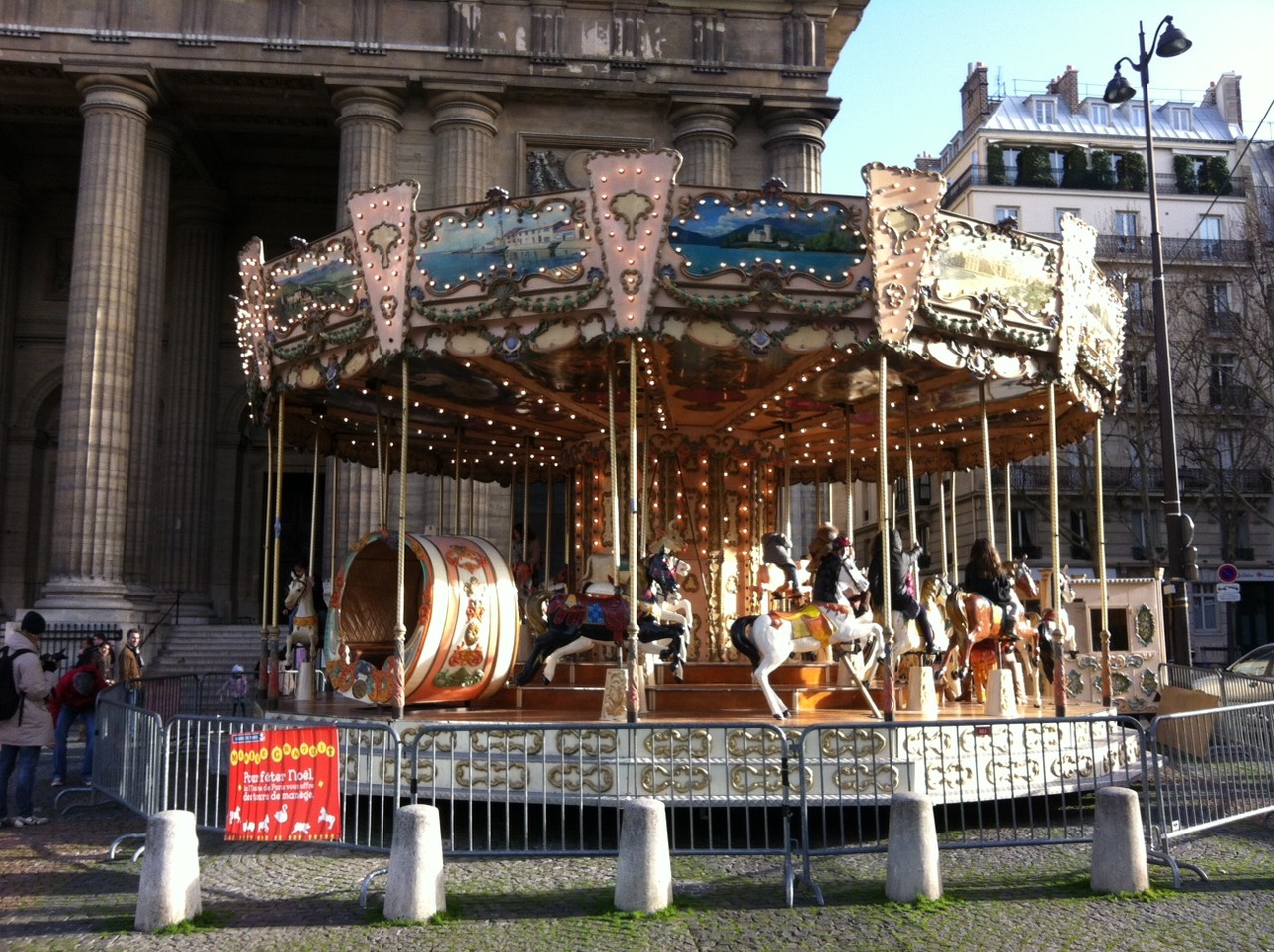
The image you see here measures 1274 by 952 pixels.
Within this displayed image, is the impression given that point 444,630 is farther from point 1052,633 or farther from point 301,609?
point 1052,633

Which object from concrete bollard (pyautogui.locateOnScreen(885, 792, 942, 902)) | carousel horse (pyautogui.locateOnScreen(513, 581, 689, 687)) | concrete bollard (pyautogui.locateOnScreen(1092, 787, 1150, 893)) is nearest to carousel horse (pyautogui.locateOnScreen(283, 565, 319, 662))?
carousel horse (pyautogui.locateOnScreen(513, 581, 689, 687))

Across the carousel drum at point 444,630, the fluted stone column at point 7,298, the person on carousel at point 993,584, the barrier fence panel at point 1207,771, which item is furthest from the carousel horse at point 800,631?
the fluted stone column at point 7,298

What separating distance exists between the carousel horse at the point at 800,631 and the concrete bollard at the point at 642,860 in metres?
3.38

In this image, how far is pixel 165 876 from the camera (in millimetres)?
6770

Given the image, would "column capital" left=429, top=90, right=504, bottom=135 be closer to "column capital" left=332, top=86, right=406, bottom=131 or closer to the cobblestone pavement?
"column capital" left=332, top=86, right=406, bottom=131

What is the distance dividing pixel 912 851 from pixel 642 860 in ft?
5.71

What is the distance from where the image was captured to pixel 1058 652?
10930mm

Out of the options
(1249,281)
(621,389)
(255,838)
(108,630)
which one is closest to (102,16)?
(108,630)

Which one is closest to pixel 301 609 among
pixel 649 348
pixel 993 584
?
pixel 649 348

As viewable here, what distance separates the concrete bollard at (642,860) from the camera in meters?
6.86

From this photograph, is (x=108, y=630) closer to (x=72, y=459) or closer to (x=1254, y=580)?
(x=72, y=459)

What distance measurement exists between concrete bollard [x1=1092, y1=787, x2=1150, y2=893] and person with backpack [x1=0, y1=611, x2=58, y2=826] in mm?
8617

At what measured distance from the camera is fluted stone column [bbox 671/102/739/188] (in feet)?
83.3

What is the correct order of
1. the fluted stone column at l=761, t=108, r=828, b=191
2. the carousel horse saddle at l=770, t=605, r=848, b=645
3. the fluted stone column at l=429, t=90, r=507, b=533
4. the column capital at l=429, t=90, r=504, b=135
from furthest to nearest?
1. the fluted stone column at l=761, t=108, r=828, b=191
2. the column capital at l=429, t=90, r=504, b=135
3. the fluted stone column at l=429, t=90, r=507, b=533
4. the carousel horse saddle at l=770, t=605, r=848, b=645
